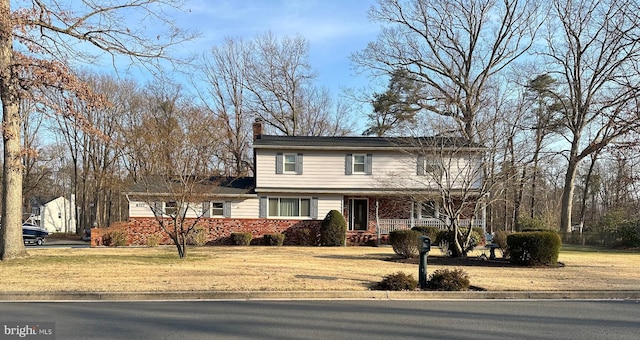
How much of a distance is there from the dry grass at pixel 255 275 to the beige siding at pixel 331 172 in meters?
11.5

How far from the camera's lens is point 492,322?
25.7ft

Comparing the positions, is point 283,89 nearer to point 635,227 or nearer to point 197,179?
point 197,179

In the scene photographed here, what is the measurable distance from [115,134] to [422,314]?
4224 cm

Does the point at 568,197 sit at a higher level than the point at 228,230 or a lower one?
higher

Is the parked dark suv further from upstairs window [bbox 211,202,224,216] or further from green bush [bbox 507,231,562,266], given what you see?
green bush [bbox 507,231,562,266]

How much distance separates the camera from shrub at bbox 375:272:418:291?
1064 cm

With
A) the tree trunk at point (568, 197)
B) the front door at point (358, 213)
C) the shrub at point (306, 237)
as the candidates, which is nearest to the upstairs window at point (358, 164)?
the front door at point (358, 213)

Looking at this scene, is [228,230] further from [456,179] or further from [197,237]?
[456,179]

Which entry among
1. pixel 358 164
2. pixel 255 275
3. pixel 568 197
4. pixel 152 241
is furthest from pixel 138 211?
pixel 568 197

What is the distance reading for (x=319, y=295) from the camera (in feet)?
33.3

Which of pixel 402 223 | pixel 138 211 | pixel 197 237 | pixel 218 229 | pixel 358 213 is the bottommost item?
pixel 197 237

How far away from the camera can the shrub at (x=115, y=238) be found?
26781 millimetres

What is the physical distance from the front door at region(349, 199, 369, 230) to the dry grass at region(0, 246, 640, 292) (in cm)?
1222

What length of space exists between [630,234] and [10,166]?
2971 cm
